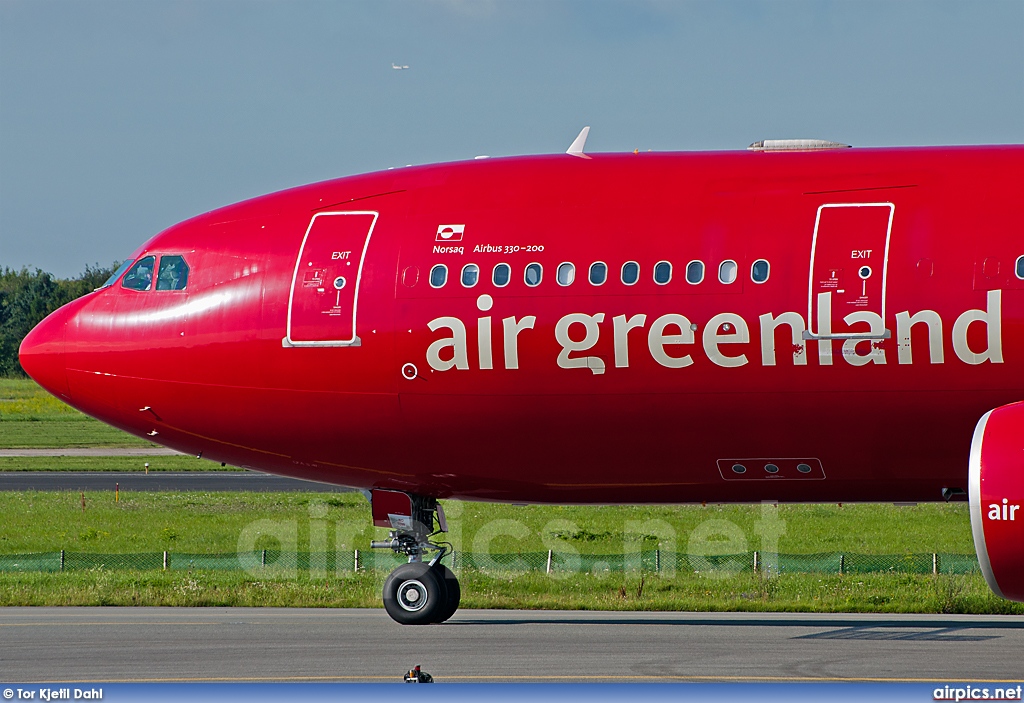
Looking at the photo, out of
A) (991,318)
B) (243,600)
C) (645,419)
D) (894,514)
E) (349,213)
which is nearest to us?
(991,318)

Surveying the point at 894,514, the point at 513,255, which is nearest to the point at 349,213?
the point at 513,255

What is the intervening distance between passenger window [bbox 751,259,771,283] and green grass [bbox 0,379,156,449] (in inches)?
2070

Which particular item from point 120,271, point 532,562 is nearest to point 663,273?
point 120,271

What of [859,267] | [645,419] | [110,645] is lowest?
[110,645]

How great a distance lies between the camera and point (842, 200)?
1797cm

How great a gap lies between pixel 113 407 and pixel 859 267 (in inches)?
421

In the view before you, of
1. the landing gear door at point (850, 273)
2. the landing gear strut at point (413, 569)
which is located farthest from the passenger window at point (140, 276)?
the landing gear door at point (850, 273)

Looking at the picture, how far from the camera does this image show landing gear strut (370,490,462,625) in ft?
67.3

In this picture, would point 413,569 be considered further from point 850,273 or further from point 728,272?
point 850,273

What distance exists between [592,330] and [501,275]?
1472 mm

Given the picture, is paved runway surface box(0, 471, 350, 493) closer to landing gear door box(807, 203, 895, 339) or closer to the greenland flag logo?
the greenland flag logo

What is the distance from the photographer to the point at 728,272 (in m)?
17.8

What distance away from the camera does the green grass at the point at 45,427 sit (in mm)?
83000

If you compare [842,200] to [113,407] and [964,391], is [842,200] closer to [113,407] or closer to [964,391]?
[964,391]
